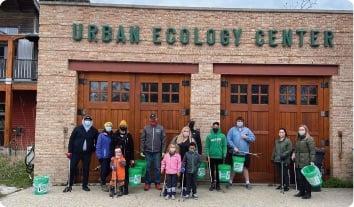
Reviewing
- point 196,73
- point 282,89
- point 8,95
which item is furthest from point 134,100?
point 8,95

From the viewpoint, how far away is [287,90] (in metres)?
12.1

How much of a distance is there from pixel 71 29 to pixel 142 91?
248 centimetres

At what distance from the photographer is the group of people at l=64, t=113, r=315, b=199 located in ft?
33.0

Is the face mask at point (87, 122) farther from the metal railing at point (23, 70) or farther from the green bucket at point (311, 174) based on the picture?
the metal railing at point (23, 70)

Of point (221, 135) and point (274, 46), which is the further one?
point (274, 46)

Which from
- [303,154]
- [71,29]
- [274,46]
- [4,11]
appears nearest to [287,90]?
[274,46]

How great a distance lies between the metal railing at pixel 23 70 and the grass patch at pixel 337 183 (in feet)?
55.2

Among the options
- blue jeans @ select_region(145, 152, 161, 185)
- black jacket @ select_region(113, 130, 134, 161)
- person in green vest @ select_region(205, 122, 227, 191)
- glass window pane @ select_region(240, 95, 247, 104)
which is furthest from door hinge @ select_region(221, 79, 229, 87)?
black jacket @ select_region(113, 130, 134, 161)

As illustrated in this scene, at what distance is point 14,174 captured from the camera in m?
12.8

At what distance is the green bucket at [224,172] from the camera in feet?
35.7

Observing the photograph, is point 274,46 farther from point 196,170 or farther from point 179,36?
point 196,170

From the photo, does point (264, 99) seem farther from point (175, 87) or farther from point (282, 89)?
point (175, 87)

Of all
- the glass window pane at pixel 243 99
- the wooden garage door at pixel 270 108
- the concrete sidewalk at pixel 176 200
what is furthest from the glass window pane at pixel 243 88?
the concrete sidewalk at pixel 176 200

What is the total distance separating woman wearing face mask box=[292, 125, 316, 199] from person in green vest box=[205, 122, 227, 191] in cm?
177
